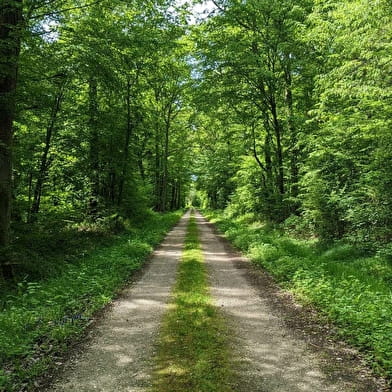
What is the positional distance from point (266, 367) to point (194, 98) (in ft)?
51.4

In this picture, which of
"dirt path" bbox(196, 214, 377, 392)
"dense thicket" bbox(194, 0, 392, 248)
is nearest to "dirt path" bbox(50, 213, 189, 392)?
"dirt path" bbox(196, 214, 377, 392)

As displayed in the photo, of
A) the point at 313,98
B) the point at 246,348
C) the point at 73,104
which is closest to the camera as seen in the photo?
the point at 246,348

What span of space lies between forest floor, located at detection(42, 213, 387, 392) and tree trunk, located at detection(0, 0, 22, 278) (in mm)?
3576

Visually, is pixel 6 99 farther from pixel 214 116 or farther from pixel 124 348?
pixel 214 116

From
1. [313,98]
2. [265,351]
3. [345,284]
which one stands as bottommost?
[265,351]

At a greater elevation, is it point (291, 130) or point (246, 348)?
point (291, 130)

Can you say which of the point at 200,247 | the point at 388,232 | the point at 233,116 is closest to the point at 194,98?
the point at 233,116

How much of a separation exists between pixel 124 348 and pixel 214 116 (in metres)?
18.2

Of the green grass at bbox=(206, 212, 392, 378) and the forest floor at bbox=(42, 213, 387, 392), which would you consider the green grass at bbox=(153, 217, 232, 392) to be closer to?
the forest floor at bbox=(42, 213, 387, 392)

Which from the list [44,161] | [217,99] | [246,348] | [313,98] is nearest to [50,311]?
[246,348]

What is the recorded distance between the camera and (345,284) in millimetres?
7793

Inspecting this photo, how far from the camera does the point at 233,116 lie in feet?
71.5

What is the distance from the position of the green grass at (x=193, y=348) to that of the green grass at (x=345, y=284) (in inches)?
83.8

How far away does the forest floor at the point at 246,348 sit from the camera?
4441 mm
